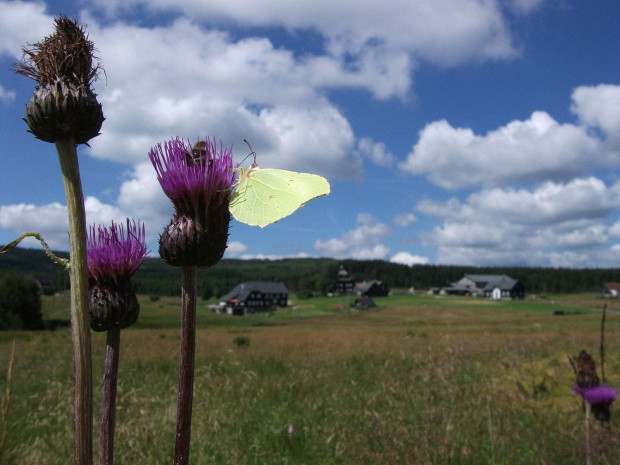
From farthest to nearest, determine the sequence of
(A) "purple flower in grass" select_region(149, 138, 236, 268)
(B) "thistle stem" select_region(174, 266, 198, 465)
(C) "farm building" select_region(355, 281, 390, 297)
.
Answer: (C) "farm building" select_region(355, 281, 390, 297) → (A) "purple flower in grass" select_region(149, 138, 236, 268) → (B) "thistle stem" select_region(174, 266, 198, 465)

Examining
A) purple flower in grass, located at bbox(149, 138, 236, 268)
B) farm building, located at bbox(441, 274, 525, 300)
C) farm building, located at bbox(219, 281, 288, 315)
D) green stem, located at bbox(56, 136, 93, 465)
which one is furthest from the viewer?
farm building, located at bbox(441, 274, 525, 300)

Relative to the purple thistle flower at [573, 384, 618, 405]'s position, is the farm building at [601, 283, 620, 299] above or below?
below

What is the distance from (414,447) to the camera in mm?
4340

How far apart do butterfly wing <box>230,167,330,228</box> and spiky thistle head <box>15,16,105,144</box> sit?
58 cm

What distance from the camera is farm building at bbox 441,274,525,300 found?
17425cm

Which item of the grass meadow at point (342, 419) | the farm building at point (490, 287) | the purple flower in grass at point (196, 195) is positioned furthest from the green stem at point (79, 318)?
the farm building at point (490, 287)

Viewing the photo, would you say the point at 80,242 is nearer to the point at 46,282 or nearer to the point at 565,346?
the point at 565,346

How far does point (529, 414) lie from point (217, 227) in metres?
7.27

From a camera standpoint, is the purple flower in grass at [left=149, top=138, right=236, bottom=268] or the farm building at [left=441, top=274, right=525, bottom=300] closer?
the purple flower in grass at [left=149, top=138, right=236, bottom=268]

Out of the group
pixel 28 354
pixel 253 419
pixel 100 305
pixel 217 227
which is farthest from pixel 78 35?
pixel 28 354

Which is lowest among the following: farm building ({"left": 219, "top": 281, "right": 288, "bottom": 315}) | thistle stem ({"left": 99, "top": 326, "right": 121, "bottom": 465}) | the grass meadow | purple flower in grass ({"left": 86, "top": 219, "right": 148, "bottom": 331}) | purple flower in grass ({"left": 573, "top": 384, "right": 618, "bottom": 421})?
farm building ({"left": 219, "top": 281, "right": 288, "bottom": 315})

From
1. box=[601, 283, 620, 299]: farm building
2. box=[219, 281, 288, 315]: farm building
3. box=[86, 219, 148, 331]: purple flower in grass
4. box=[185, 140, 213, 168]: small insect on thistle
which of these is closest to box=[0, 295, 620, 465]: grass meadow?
box=[86, 219, 148, 331]: purple flower in grass

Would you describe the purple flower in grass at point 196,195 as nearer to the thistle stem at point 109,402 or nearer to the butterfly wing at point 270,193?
the butterfly wing at point 270,193

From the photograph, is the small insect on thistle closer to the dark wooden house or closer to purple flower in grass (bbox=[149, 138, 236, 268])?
purple flower in grass (bbox=[149, 138, 236, 268])
